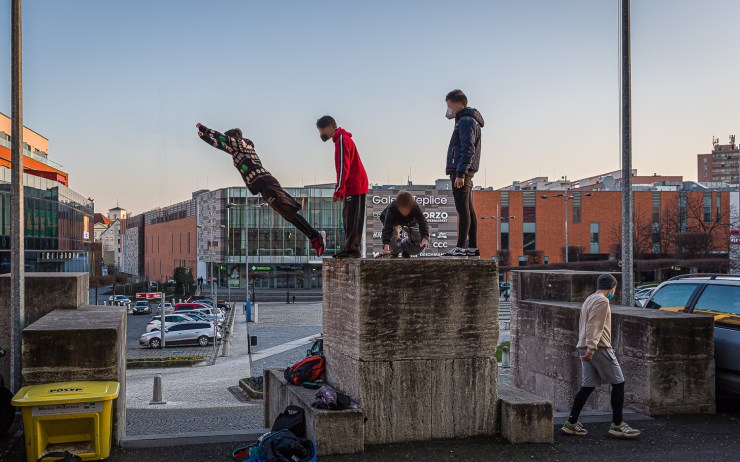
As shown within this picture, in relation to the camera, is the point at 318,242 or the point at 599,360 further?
the point at 318,242

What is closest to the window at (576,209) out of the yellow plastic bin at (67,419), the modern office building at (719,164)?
the yellow plastic bin at (67,419)

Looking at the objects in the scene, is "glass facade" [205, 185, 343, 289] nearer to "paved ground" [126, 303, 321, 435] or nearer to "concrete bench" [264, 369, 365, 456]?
"paved ground" [126, 303, 321, 435]

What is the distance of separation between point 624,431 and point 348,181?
388cm

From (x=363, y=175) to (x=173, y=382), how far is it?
1919cm

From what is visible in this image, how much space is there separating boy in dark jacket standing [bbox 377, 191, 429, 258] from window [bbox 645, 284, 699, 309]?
391cm

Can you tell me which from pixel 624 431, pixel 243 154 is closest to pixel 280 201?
pixel 243 154

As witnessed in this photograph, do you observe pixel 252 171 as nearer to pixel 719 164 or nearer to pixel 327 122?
pixel 327 122

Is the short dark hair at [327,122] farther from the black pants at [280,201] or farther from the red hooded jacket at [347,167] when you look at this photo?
the black pants at [280,201]

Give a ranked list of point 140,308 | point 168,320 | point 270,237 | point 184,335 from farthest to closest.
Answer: point 270,237 < point 140,308 < point 168,320 < point 184,335

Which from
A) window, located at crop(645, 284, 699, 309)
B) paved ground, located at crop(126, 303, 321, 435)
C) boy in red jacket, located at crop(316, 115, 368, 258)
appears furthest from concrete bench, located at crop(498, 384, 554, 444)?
paved ground, located at crop(126, 303, 321, 435)

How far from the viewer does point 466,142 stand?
7711mm

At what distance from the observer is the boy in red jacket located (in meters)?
7.57

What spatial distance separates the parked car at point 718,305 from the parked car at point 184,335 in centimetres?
3004

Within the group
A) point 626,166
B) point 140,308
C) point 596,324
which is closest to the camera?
point 596,324
